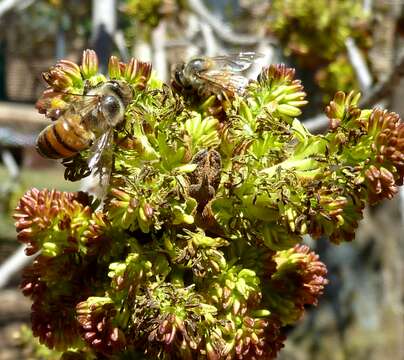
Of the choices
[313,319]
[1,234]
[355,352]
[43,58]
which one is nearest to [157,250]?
[355,352]

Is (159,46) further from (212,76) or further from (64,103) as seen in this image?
(64,103)

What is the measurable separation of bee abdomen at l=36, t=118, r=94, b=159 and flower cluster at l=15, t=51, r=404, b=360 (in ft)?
0.17

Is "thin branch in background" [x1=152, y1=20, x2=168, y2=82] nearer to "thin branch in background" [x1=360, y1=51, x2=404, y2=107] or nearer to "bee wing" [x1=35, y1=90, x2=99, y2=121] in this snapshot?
"thin branch in background" [x1=360, y1=51, x2=404, y2=107]

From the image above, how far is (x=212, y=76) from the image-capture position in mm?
1821

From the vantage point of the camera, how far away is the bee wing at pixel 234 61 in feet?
6.39

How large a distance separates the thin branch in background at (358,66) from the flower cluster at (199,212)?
2103mm

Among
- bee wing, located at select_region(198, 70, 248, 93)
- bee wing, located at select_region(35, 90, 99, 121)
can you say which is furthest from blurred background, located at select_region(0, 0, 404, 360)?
bee wing, located at select_region(35, 90, 99, 121)

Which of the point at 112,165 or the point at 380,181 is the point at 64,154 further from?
the point at 380,181

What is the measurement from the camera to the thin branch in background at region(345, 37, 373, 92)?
3.88 meters

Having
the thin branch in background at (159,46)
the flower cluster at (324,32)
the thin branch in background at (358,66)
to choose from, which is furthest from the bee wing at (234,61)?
the thin branch in background at (159,46)

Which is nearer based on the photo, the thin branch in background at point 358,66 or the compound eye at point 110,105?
the compound eye at point 110,105

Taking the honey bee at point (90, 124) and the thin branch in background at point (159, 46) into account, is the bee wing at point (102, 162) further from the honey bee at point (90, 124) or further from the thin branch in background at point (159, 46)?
the thin branch in background at point (159, 46)

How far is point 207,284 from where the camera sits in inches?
60.6

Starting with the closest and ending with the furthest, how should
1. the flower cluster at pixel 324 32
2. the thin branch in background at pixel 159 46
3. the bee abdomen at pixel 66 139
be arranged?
the bee abdomen at pixel 66 139 → the flower cluster at pixel 324 32 → the thin branch in background at pixel 159 46
